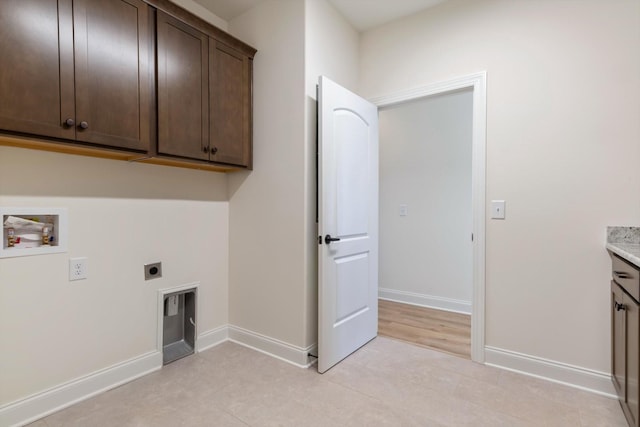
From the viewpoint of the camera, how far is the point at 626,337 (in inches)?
59.1

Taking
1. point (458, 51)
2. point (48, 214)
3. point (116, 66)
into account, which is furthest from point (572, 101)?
point (48, 214)

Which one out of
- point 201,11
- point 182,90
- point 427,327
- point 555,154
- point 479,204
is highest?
point 201,11

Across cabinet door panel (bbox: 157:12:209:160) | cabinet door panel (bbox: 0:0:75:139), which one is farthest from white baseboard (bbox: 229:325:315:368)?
cabinet door panel (bbox: 0:0:75:139)

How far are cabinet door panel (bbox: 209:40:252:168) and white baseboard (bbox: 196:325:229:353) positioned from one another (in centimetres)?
138

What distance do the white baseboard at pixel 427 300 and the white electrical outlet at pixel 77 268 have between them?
10.4ft

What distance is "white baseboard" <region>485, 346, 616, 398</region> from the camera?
6.25 feet

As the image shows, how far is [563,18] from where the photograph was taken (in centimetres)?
201

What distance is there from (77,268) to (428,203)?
10.9 ft

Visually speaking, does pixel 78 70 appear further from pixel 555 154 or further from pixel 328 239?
pixel 555 154

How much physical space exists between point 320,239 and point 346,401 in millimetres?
987

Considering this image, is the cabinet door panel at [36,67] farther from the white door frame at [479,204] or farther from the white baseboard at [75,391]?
the white door frame at [479,204]

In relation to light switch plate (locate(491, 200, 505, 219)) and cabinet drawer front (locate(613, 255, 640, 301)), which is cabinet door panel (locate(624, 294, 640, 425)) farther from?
light switch plate (locate(491, 200, 505, 219))

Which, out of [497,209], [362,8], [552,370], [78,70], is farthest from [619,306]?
[78,70]

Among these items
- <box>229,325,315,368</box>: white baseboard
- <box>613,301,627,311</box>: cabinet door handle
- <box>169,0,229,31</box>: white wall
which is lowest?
<box>229,325,315,368</box>: white baseboard
